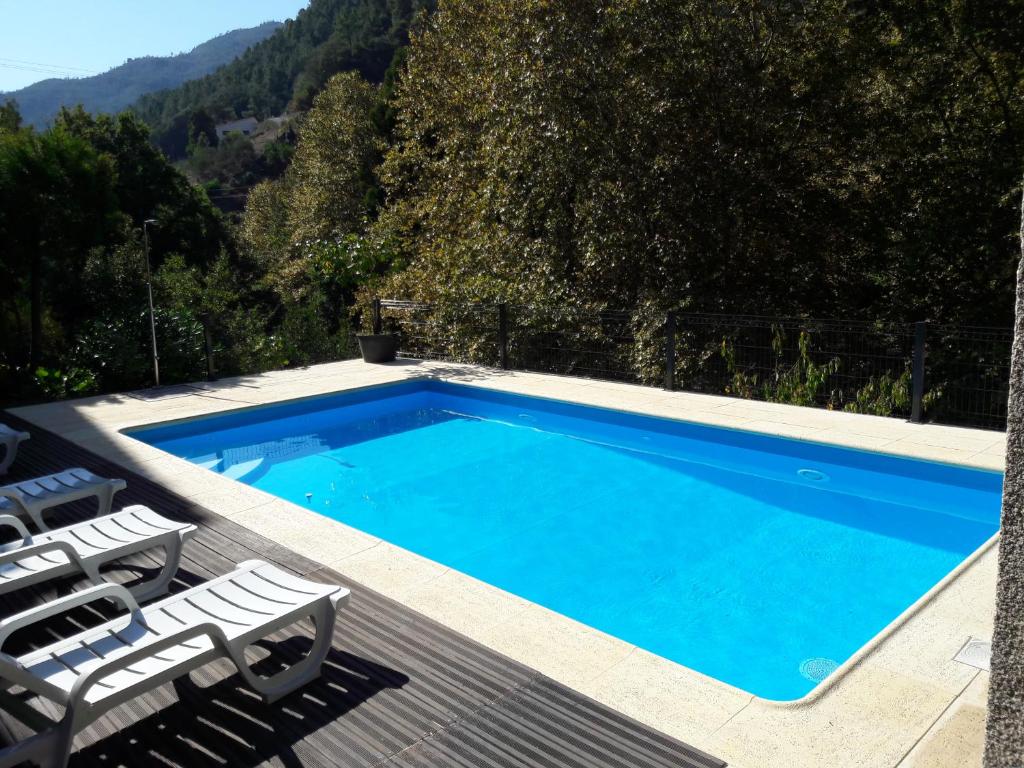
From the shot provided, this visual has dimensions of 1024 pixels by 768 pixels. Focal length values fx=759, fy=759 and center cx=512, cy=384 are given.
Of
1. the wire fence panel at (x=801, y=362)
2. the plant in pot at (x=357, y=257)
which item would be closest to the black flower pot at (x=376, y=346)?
the plant in pot at (x=357, y=257)

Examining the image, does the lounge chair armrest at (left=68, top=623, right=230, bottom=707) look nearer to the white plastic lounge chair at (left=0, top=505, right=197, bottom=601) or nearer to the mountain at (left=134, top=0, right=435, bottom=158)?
the white plastic lounge chair at (left=0, top=505, right=197, bottom=601)

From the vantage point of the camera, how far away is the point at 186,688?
3.08 m

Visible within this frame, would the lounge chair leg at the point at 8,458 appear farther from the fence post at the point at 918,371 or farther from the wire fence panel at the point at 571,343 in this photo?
the fence post at the point at 918,371

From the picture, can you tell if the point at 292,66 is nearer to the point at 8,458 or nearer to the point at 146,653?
the point at 8,458

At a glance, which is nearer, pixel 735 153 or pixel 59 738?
pixel 59 738

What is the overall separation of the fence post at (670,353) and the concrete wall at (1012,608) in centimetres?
747

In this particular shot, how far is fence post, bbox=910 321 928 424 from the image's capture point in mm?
7184

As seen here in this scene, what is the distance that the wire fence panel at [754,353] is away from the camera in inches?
305

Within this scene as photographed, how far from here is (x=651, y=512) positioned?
6.51m

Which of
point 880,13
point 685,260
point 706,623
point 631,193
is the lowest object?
point 706,623

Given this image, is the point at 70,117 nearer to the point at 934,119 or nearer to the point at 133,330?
the point at 133,330

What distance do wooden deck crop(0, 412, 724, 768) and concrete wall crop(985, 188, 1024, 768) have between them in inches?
43.4

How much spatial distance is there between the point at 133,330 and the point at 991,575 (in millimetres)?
10075

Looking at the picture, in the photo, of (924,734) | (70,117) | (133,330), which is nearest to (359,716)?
(924,734)
